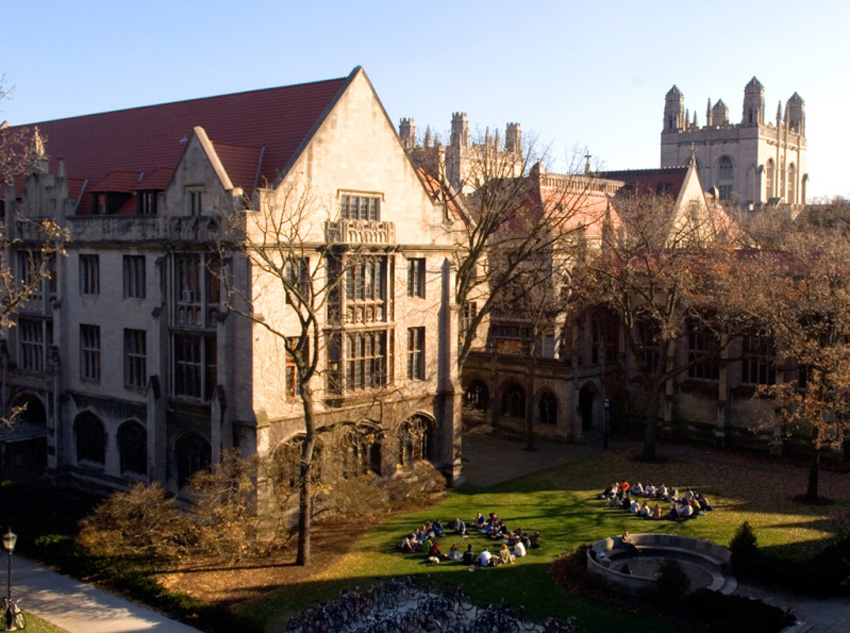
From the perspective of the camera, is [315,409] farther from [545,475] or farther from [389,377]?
[545,475]

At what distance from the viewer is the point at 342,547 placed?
3161 cm

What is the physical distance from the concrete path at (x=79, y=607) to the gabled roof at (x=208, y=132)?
52.7 ft

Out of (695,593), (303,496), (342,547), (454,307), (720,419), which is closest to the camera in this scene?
(695,593)

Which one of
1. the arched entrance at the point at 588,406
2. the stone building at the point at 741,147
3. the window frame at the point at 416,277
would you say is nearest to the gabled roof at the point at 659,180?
the arched entrance at the point at 588,406

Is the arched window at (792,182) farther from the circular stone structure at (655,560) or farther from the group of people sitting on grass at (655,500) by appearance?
the circular stone structure at (655,560)

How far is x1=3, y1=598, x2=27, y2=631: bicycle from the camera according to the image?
24703 millimetres

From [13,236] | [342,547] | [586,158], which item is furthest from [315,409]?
[586,158]

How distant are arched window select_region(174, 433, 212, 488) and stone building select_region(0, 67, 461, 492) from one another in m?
0.08

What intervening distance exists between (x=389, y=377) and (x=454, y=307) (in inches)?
208

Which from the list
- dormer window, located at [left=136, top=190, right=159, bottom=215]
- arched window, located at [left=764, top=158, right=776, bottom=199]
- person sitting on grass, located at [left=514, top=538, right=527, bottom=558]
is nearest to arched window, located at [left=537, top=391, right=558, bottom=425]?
person sitting on grass, located at [left=514, top=538, right=527, bottom=558]

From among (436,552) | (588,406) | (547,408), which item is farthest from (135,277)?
(588,406)

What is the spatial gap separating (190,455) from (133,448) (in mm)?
4328

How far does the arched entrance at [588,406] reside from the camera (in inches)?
2080

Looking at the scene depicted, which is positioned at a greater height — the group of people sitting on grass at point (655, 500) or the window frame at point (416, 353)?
the window frame at point (416, 353)
